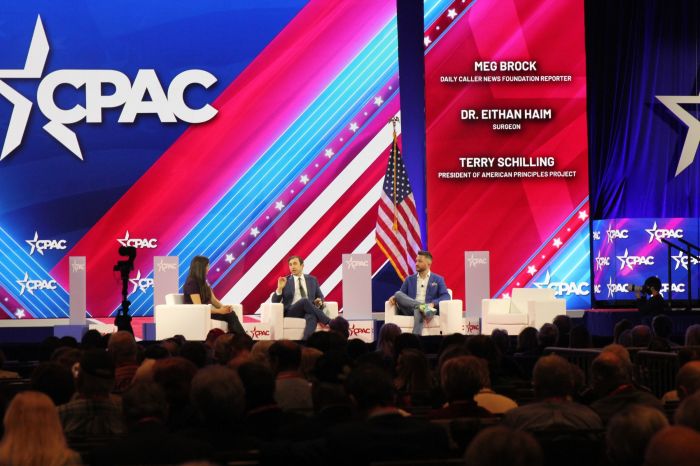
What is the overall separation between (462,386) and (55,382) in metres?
1.51

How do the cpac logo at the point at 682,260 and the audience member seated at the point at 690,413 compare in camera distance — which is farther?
the cpac logo at the point at 682,260

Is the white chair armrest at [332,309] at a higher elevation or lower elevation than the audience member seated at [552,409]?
higher

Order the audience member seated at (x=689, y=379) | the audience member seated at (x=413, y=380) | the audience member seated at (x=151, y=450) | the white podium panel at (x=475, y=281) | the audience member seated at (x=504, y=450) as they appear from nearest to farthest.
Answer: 1. the audience member seated at (x=504, y=450)
2. the audience member seated at (x=151, y=450)
3. the audience member seated at (x=689, y=379)
4. the audience member seated at (x=413, y=380)
5. the white podium panel at (x=475, y=281)

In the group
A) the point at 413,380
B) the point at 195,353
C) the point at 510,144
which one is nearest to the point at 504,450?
the point at 413,380

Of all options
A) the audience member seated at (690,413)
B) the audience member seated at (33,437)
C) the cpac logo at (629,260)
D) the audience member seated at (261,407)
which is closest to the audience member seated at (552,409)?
the audience member seated at (261,407)

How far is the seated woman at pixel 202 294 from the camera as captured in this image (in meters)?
10.5

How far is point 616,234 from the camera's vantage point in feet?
42.9

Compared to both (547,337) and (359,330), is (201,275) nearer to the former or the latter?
(359,330)

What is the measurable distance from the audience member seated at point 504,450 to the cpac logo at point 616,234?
11.4 meters

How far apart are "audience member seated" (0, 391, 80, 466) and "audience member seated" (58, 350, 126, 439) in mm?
1175

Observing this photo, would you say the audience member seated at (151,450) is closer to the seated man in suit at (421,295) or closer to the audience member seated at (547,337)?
the audience member seated at (547,337)

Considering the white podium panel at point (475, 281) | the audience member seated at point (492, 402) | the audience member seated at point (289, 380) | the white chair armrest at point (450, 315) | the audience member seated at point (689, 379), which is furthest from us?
the white podium panel at point (475, 281)

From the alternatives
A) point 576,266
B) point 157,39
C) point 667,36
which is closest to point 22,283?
point 157,39

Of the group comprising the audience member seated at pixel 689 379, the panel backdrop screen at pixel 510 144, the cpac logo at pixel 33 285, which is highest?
the panel backdrop screen at pixel 510 144
